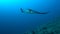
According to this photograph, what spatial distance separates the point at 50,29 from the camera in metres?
1.57

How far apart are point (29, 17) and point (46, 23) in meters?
0.33

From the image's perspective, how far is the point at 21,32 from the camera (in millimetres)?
1623

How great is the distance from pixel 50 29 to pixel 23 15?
0.56 m

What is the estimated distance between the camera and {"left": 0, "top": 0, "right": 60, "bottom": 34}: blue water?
62.0 inches

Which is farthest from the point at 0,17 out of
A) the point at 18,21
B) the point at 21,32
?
the point at 21,32

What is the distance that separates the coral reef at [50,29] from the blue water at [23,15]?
0.08 metres

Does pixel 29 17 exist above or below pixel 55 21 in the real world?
above

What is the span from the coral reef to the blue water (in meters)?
0.08

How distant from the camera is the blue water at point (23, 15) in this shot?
1.57 metres

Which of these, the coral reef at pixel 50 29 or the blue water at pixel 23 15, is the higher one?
the blue water at pixel 23 15

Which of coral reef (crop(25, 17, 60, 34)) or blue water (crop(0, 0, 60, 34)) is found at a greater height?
blue water (crop(0, 0, 60, 34))

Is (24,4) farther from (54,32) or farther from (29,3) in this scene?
(54,32)

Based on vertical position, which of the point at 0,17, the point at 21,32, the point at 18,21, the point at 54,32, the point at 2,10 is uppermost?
the point at 2,10

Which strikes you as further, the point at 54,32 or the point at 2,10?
the point at 2,10
